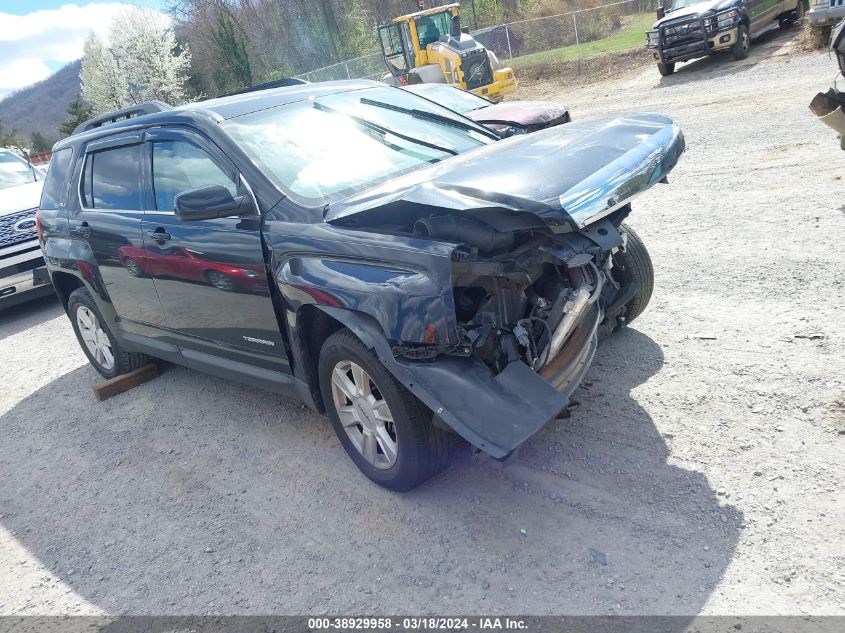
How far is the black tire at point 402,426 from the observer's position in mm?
3197

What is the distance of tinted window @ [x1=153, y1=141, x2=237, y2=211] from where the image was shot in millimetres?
3992

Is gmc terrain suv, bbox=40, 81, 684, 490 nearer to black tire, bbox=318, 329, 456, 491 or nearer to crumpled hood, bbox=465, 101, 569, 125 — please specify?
black tire, bbox=318, 329, 456, 491

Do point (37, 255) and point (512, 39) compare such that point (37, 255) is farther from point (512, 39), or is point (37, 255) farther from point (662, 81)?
point (512, 39)

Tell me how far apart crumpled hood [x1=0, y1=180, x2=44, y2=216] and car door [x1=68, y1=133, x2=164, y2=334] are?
420 centimetres

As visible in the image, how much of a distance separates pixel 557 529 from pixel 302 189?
211 centimetres

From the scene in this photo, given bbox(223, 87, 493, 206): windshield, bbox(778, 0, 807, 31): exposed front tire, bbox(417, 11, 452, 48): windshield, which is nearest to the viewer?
bbox(223, 87, 493, 206): windshield

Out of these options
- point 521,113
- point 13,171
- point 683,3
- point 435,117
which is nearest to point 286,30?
point 683,3

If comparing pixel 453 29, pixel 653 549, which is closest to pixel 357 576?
pixel 653 549

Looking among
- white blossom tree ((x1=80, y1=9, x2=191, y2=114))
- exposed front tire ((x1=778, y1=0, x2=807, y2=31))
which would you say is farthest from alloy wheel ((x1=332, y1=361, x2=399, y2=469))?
white blossom tree ((x1=80, y1=9, x2=191, y2=114))

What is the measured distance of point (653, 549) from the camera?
9.23 feet

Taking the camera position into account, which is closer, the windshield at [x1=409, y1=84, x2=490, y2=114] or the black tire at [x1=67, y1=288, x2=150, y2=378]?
the black tire at [x1=67, y1=288, x2=150, y2=378]

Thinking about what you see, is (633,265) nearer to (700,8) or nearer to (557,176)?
(557,176)

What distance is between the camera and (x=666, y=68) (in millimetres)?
17906

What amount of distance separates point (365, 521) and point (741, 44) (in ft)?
56.6
